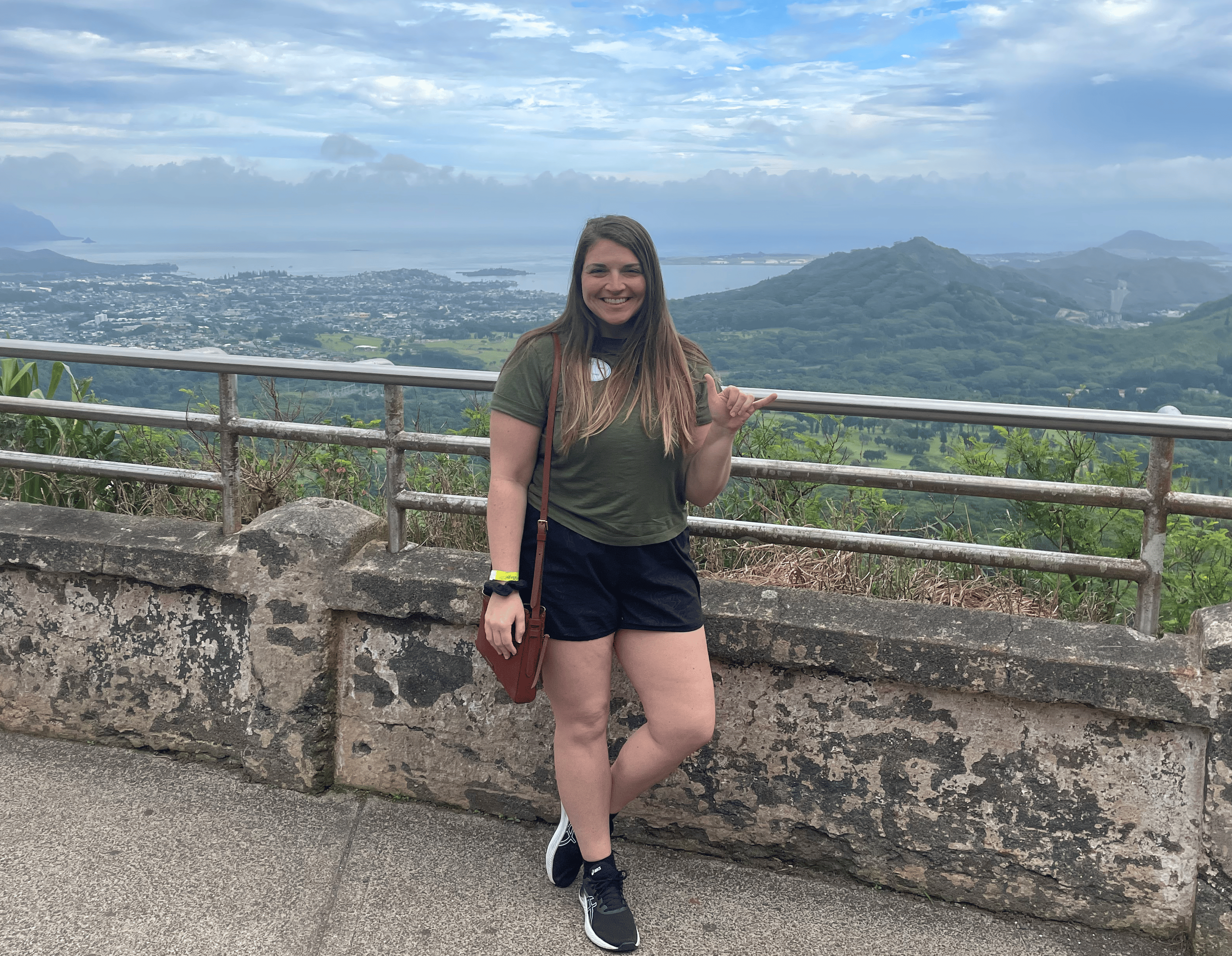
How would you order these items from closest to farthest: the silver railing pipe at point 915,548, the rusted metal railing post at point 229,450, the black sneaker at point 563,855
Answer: the silver railing pipe at point 915,548 < the black sneaker at point 563,855 < the rusted metal railing post at point 229,450

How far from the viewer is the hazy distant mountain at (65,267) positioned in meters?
41.2

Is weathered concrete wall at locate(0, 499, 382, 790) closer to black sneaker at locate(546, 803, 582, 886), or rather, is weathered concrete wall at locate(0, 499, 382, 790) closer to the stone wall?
the stone wall

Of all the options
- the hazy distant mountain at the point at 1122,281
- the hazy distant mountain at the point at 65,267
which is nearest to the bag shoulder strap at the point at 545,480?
the hazy distant mountain at the point at 65,267

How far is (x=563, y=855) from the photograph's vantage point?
9.41ft

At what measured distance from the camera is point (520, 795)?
3223mm

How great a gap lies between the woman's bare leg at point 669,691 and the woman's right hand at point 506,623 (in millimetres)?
295

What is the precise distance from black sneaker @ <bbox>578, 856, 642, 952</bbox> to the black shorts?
715 millimetres

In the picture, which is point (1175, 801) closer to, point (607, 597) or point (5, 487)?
point (607, 597)

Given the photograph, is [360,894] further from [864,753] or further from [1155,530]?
[1155,530]

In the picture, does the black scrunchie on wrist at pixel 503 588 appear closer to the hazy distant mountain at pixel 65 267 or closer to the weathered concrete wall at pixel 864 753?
the weathered concrete wall at pixel 864 753

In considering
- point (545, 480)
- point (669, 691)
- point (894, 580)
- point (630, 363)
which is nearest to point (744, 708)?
point (669, 691)

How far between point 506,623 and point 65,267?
1985 inches

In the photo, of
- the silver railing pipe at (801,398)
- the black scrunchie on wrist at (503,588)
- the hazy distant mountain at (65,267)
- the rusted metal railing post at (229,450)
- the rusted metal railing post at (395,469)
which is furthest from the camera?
the hazy distant mountain at (65,267)

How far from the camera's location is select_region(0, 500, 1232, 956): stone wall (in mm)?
2650
